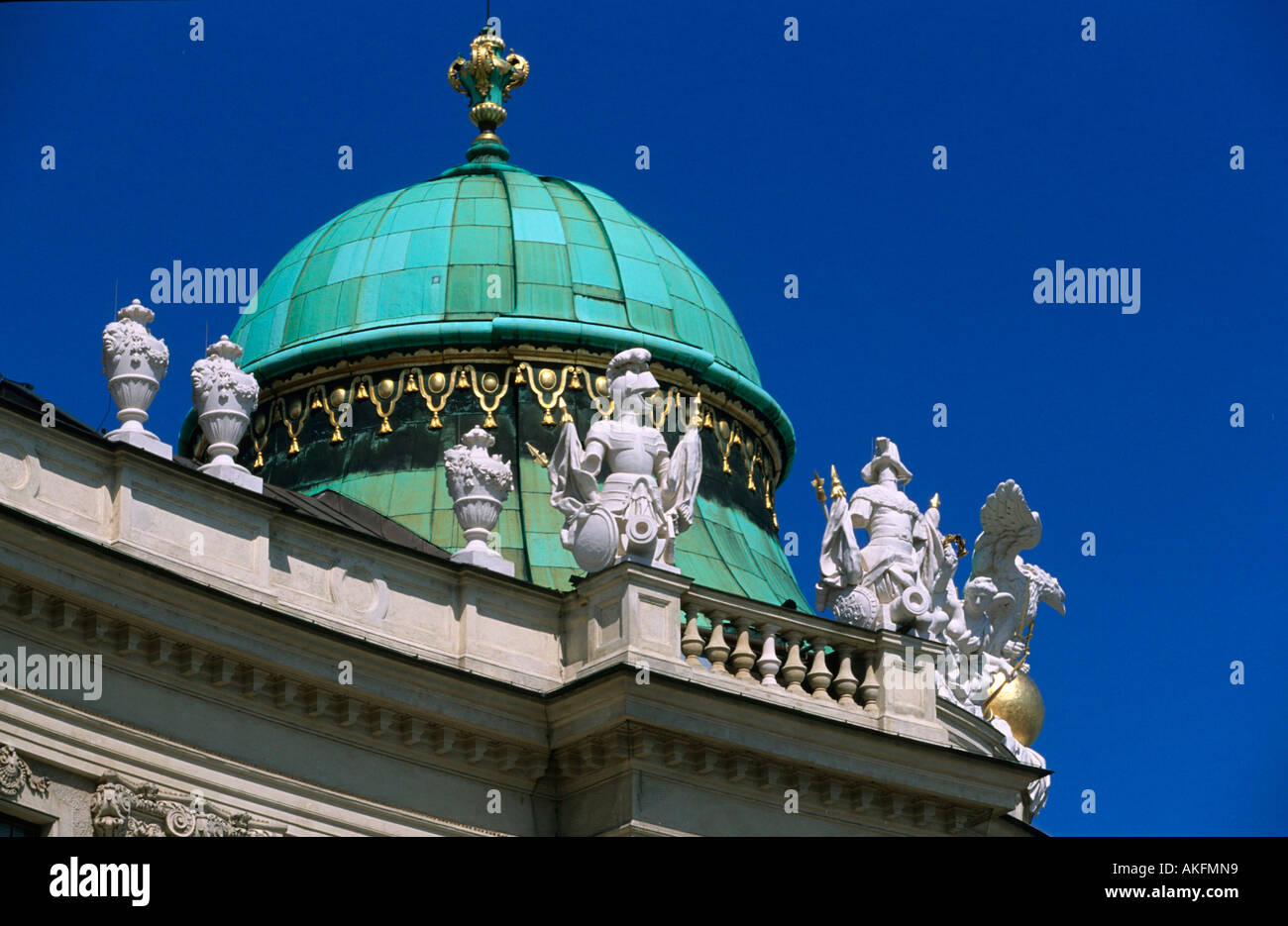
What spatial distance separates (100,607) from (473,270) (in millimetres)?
12353

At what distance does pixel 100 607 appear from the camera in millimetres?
26031

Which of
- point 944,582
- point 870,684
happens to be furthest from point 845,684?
point 944,582

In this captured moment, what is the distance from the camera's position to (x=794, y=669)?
99.6ft

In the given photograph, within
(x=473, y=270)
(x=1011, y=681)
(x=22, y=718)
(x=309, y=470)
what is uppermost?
(x=473, y=270)

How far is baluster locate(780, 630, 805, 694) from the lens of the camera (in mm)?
30312

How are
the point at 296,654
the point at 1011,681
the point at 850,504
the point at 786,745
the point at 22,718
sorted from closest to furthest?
the point at 22,718
the point at 296,654
the point at 786,745
the point at 850,504
the point at 1011,681

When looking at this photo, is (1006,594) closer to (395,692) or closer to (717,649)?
(717,649)

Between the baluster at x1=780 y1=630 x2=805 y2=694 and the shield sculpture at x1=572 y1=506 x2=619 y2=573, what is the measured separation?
206 centimetres

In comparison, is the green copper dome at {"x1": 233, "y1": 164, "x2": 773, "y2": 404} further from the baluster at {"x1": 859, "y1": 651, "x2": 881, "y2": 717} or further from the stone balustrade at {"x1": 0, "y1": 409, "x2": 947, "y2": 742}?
the baluster at {"x1": 859, "y1": 651, "x2": 881, "y2": 717}

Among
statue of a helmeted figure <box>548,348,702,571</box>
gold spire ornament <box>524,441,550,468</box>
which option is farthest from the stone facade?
gold spire ornament <box>524,441,550,468</box>
